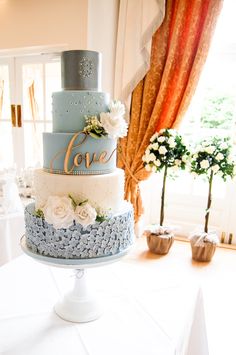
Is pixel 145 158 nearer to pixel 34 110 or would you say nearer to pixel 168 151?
pixel 168 151

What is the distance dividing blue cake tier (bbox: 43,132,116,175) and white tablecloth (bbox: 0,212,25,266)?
42.8 inches

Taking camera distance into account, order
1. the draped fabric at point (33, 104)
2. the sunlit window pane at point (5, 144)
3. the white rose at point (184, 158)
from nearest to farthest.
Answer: the white rose at point (184, 158) → the draped fabric at point (33, 104) → the sunlit window pane at point (5, 144)

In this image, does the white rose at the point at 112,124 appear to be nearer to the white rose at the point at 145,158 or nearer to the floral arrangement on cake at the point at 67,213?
the floral arrangement on cake at the point at 67,213

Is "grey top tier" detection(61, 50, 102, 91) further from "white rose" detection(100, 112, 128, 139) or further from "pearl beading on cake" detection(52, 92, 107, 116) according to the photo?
"white rose" detection(100, 112, 128, 139)

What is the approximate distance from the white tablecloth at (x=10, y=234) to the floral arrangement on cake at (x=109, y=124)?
1.28 meters

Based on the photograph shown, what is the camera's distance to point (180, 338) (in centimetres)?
81

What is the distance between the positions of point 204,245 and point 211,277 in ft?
0.99

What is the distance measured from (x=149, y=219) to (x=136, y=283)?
7.21ft

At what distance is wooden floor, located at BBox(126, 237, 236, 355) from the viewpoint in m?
1.50

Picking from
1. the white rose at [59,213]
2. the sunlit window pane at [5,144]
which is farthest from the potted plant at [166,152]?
the sunlit window pane at [5,144]

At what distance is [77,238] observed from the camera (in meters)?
0.92

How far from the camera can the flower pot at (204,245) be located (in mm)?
2523

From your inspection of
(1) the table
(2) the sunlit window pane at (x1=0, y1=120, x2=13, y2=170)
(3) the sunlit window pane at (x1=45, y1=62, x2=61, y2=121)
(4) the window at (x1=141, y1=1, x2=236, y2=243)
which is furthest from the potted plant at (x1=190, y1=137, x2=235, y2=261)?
(2) the sunlit window pane at (x1=0, y1=120, x2=13, y2=170)

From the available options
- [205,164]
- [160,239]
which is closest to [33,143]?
[160,239]
